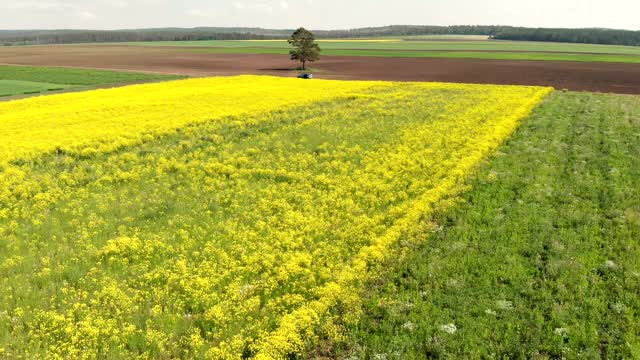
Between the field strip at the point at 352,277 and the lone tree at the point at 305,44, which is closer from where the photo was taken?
the field strip at the point at 352,277

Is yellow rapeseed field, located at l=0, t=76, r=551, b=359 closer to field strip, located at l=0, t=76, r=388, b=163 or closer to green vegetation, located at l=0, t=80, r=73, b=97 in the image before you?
field strip, located at l=0, t=76, r=388, b=163

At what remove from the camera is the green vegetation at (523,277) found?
9.94m

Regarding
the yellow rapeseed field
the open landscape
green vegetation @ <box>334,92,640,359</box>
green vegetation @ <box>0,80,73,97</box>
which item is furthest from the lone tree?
green vegetation @ <box>334,92,640,359</box>

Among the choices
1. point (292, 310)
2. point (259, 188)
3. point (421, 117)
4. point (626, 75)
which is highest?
point (626, 75)

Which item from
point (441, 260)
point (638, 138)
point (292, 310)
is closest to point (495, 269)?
point (441, 260)

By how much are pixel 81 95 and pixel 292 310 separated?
4466cm

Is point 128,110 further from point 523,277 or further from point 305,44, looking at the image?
point 305,44

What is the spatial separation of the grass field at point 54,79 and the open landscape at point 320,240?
2867 centimetres

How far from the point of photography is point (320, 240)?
15.0 m

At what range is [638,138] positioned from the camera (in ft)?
90.3

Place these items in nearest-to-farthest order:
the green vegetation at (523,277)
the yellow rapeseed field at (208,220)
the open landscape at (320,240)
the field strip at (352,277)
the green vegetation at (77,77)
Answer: the field strip at (352,277)
the green vegetation at (523,277)
the open landscape at (320,240)
the yellow rapeseed field at (208,220)
the green vegetation at (77,77)

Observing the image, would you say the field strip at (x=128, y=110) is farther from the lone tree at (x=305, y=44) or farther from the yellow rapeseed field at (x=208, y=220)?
the lone tree at (x=305, y=44)

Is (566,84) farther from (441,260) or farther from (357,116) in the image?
(441,260)

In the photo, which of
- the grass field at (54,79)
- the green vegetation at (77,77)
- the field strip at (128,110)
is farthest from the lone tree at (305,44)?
the field strip at (128,110)
